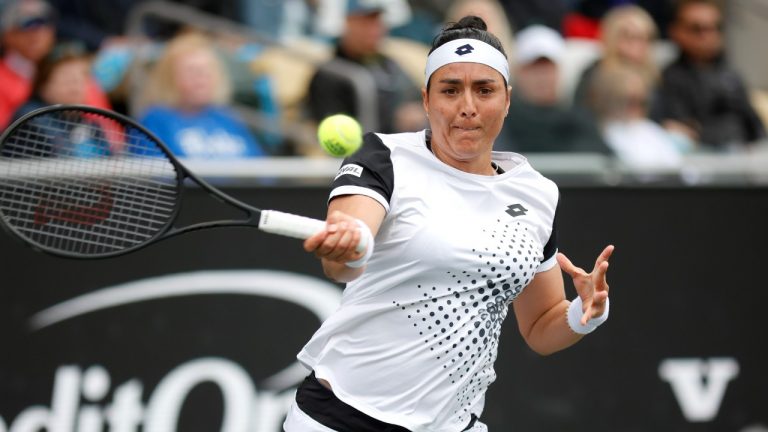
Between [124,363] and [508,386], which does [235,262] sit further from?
[508,386]

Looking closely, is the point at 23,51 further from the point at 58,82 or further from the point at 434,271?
the point at 434,271

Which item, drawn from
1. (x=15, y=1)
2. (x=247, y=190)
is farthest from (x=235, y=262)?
(x=15, y=1)

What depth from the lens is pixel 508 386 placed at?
640 cm

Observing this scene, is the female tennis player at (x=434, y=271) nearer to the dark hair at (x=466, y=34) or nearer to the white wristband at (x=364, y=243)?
the dark hair at (x=466, y=34)

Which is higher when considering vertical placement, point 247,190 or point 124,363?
point 247,190

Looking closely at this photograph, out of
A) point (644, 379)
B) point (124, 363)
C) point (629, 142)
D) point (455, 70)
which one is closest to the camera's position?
point (455, 70)

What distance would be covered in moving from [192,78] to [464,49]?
347 centimetres

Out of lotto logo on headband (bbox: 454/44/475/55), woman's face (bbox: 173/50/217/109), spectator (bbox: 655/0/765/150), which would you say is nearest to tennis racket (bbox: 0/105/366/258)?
woman's face (bbox: 173/50/217/109)

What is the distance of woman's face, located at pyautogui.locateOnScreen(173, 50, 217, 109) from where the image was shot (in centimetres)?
700

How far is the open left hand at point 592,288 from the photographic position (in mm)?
3905

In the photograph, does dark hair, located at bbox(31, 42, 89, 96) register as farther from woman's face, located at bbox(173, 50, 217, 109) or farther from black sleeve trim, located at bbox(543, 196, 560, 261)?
black sleeve trim, located at bbox(543, 196, 560, 261)

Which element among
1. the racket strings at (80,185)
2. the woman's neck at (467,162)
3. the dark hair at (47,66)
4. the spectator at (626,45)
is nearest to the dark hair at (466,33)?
the woman's neck at (467,162)

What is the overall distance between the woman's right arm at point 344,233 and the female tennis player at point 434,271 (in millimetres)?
34

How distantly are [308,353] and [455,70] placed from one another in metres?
0.98
